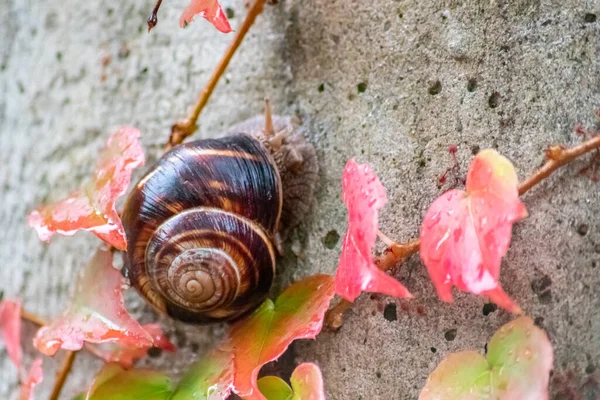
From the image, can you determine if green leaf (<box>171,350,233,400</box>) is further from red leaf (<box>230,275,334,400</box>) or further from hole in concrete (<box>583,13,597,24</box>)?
hole in concrete (<box>583,13,597,24</box>)

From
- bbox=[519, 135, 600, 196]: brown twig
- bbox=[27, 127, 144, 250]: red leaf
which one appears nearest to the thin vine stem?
bbox=[519, 135, 600, 196]: brown twig

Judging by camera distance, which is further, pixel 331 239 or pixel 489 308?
pixel 331 239

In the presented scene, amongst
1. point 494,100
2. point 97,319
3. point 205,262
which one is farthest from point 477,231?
point 97,319

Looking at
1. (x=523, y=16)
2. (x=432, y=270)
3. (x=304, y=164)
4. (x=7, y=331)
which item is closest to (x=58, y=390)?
(x=7, y=331)

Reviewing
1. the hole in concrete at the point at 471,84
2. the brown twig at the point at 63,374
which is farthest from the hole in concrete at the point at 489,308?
the brown twig at the point at 63,374

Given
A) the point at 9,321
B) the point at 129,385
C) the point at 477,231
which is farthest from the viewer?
the point at 9,321

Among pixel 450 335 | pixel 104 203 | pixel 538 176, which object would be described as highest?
pixel 104 203

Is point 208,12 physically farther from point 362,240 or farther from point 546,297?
point 546,297
